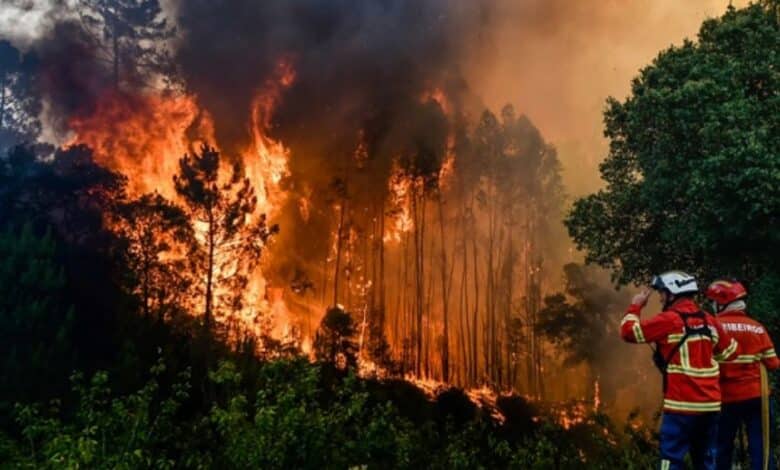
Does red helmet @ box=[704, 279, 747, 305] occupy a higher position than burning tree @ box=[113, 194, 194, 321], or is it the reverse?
burning tree @ box=[113, 194, 194, 321]

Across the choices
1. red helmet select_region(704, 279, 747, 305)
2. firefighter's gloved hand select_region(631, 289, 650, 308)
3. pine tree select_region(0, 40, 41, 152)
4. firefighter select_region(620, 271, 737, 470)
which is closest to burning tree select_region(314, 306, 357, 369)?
red helmet select_region(704, 279, 747, 305)

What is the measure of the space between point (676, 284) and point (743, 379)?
6.25 feet

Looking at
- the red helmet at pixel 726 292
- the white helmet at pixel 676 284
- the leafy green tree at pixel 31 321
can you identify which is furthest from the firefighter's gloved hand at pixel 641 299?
the leafy green tree at pixel 31 321

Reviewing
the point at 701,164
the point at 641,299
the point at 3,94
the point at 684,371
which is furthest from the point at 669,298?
the point at 3,94

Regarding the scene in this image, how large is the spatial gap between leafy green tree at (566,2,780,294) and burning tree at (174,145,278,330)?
25.4 meters

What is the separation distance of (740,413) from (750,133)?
8019 mm

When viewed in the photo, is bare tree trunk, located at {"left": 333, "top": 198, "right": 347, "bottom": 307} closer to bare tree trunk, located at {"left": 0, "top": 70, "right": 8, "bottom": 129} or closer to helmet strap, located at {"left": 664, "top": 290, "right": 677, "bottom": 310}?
bare tree trunk, located at {"left": 0, "top": 70, "right": 8, "bottom": 129}

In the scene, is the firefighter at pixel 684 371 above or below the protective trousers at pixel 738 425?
above

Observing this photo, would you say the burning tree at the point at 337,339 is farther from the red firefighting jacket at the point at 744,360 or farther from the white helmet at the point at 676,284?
the white helmet at the point at 676,284

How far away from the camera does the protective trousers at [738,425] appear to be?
260 inches

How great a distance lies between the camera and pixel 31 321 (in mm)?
22812

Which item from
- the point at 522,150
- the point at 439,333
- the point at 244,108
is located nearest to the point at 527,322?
the point at 439,333

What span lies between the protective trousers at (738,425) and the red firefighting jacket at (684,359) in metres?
1.51

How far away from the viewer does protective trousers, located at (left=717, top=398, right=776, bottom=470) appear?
6609 millimetres
